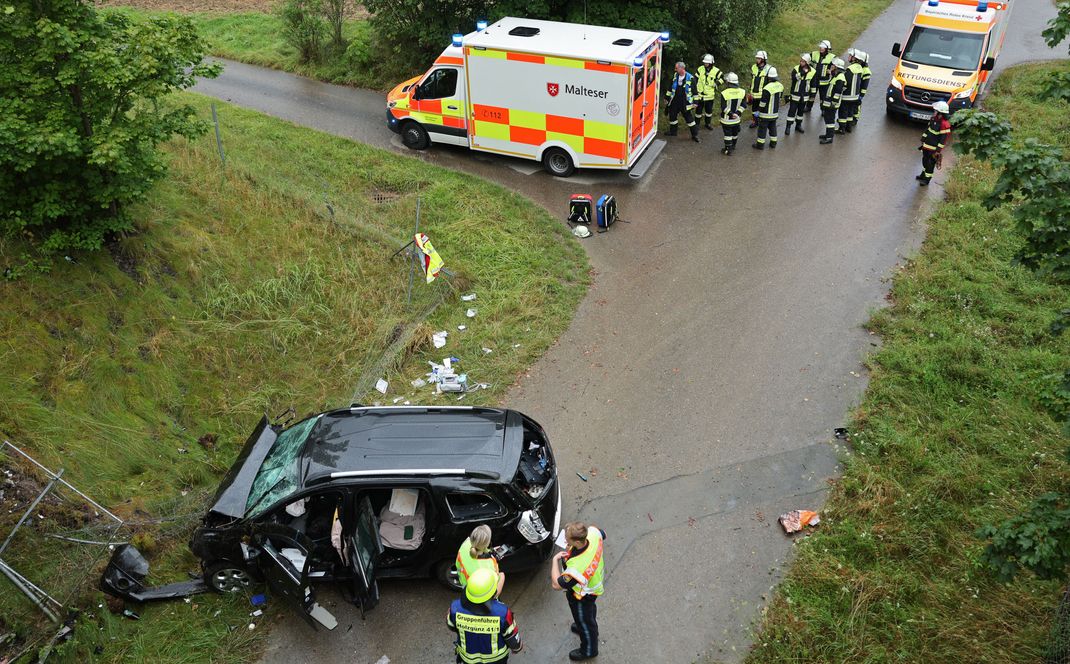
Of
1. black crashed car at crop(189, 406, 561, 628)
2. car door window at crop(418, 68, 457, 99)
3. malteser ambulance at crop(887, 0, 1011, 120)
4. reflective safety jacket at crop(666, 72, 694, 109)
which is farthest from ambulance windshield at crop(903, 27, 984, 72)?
black crashed car at crop(189, 406, 561, 628)

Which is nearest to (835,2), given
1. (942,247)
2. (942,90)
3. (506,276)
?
(942,90)

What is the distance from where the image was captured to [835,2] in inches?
991

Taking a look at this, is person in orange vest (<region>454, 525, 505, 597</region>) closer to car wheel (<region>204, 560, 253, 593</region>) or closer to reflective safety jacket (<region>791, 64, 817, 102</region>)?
car wheel (<region>204, 560, 253, 593</region>)

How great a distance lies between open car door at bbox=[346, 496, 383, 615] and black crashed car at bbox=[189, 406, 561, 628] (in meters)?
0.01

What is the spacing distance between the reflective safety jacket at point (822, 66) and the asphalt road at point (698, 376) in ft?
3.25

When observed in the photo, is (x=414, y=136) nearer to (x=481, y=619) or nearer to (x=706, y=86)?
(x=706, y=86)

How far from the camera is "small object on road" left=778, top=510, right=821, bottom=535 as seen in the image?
25.2 feet

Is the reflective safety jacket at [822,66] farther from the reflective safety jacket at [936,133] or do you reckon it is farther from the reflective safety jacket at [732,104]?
the reflective safety jacket at [936,133]

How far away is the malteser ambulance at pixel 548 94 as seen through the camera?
43.8 ft

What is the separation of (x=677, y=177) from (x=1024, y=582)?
9.62m

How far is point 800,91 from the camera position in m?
16.0

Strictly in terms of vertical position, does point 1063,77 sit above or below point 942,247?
above

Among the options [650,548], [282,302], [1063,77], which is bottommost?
[650,548]

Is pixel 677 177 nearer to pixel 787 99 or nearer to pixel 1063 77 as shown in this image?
pixel 787 99
